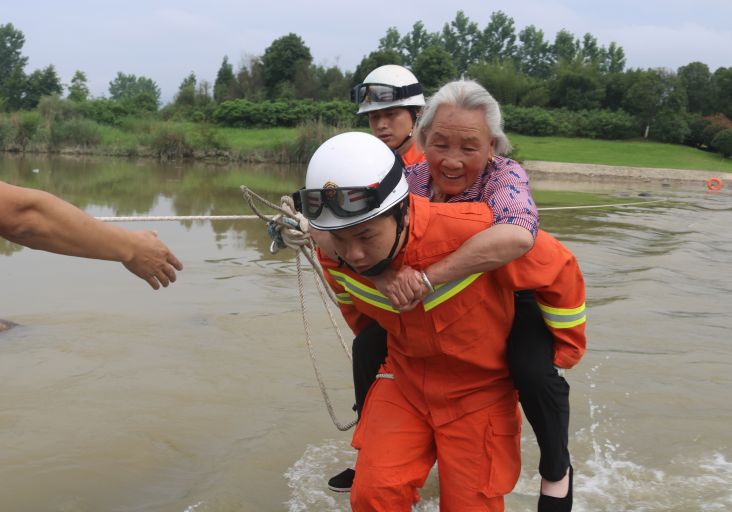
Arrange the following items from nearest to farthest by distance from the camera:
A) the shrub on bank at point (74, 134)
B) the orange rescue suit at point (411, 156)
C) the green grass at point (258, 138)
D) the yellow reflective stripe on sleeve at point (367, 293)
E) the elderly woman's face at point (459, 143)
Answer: the yellow reflective stripe on sleeve at point (367, 293), the elderly woman's face at point (459, 143), the orange rescue suit at point (411, 156), the shrub on bank at point (74, 134), the green grass at point (258, 138)

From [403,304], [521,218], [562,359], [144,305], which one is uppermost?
[521,218]

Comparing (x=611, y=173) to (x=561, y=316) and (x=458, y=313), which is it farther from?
(x=458, y=313)

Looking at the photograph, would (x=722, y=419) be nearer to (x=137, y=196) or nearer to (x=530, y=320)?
(x=530, y=320)

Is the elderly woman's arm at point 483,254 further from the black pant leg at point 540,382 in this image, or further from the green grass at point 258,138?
the green grass at point 258,138

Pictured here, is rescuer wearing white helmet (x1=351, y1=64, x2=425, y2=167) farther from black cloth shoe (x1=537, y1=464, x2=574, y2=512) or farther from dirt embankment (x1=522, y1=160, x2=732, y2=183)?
dirt embankment (x1=522, y1=160, x2=732, y2=183)

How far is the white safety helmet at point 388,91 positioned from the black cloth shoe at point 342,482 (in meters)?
2.28

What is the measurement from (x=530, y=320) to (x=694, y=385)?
3.90 m

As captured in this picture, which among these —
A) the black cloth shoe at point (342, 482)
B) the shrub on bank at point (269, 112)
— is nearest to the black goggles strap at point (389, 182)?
the black cloth shoe at point (342, 482)

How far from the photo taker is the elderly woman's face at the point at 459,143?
10.7ft

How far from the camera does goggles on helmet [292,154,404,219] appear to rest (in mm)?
2717

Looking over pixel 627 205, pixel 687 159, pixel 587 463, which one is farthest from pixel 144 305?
pixel 687 159

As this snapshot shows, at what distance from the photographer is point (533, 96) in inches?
2467

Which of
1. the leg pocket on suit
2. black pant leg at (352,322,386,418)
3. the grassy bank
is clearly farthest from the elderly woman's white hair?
the grassy bank

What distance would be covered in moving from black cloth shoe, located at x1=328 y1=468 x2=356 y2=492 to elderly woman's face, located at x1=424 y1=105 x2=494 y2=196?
1916mm
